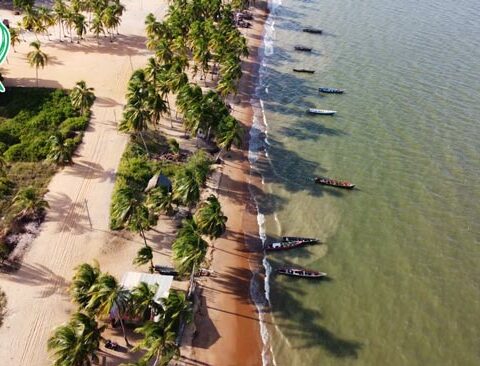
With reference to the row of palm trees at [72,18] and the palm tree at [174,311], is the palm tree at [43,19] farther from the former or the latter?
the palm tree at [174,311]

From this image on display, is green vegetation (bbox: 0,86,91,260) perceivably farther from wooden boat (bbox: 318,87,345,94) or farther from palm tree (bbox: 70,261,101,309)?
wooden boat (bbox: 318,87,345,94)

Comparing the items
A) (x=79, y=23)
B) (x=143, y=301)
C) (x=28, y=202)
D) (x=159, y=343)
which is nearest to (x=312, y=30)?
(x=79, y=23)

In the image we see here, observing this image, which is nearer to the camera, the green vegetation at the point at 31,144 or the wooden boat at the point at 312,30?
the green vegetation at the point at 31,144

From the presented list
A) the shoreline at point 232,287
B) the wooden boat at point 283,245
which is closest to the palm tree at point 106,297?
the shoreline at point 232,287

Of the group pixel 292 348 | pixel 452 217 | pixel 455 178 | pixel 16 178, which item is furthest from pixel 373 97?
pixel 16 178

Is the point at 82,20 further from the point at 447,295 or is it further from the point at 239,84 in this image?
the point at 447,295

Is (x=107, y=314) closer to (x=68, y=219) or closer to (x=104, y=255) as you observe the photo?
(x=104, y=255)
